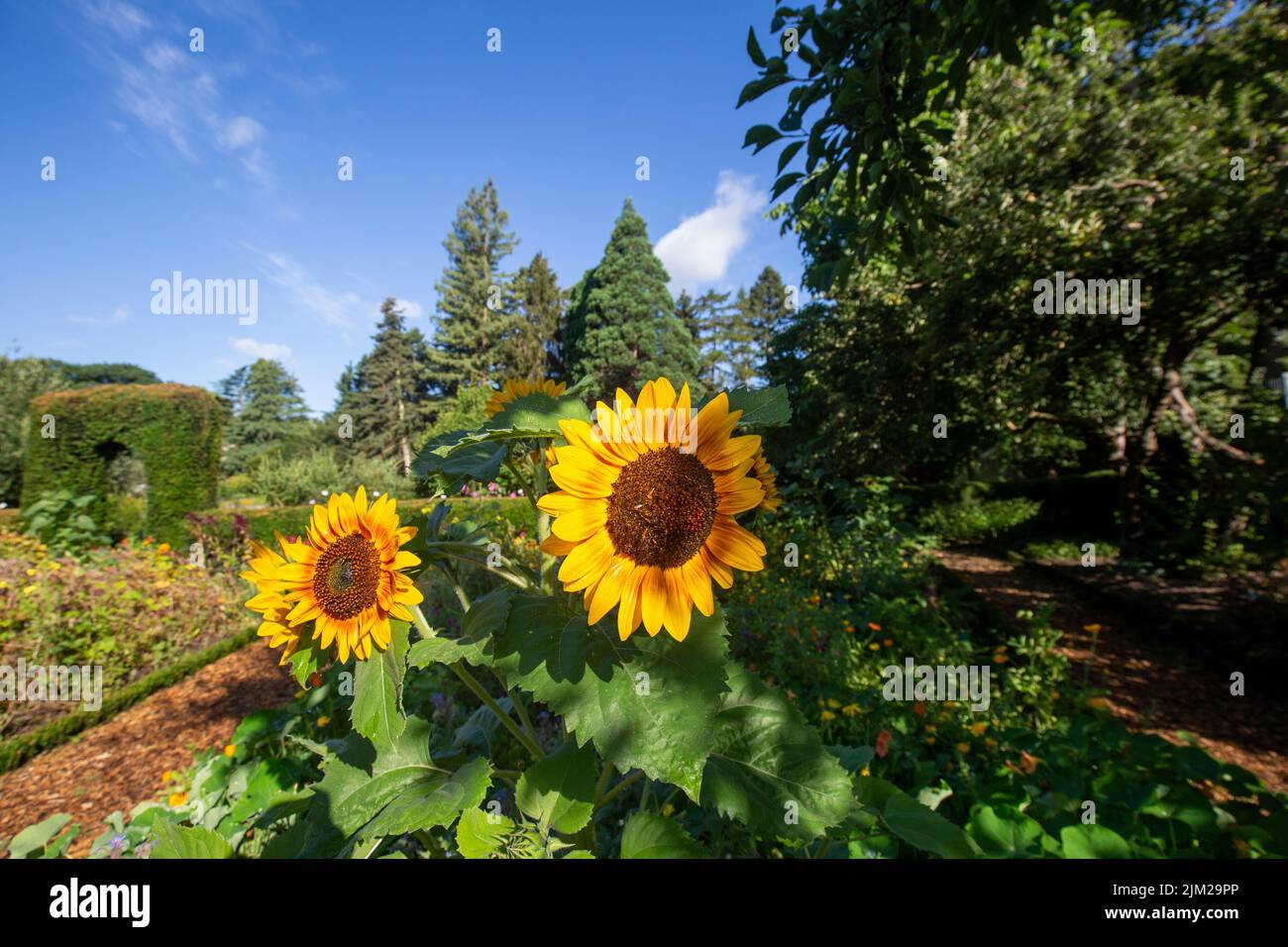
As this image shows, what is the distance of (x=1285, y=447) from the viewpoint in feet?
Result: 17.4

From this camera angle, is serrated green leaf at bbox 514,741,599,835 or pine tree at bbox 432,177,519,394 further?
pine tree at bbox 432,177,519,394

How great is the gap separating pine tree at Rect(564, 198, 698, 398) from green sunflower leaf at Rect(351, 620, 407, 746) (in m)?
29.3

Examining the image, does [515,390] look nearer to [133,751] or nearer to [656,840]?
[656,840]

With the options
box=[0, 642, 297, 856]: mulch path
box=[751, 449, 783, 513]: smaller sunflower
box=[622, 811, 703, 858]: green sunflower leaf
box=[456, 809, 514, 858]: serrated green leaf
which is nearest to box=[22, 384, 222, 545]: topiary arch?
box=[0, 642, 297, 856]: mulch path

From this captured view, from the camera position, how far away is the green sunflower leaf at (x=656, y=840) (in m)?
1.09

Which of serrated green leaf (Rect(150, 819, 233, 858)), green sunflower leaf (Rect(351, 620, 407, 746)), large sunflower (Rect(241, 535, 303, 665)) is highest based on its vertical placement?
large sunflower (Rect(241, 535, 303, 665))

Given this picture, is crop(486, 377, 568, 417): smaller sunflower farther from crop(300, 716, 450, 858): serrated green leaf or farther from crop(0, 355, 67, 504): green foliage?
crop(0, 355, 67, 504): green foliage

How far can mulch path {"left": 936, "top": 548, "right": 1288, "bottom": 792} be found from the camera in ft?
15.6

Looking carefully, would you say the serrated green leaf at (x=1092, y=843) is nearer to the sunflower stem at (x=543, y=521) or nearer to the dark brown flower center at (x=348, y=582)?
the sunflower stem at (x=543, y=521)

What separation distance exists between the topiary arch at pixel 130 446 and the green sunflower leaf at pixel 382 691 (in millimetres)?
13494

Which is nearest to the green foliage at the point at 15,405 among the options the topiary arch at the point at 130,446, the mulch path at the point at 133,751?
the topiary arch at the point at 130,446

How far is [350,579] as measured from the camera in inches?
42.8
